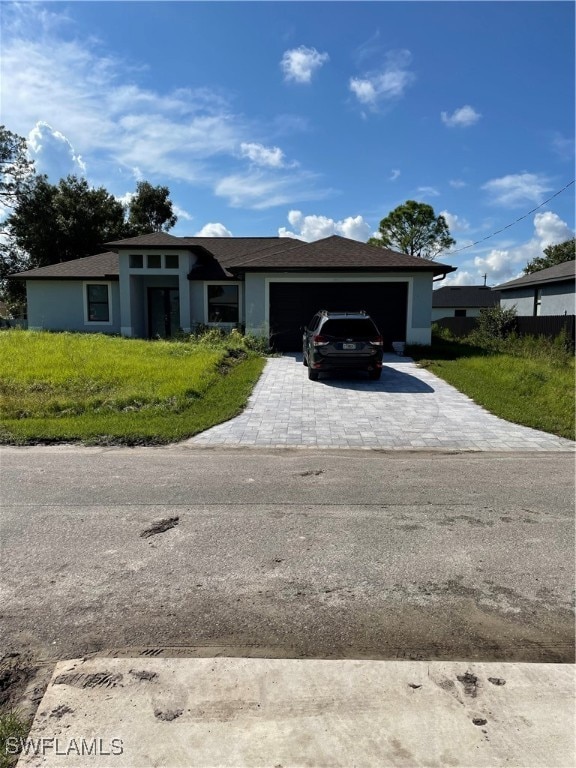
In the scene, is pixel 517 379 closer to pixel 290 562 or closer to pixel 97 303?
A: pixel 290 562

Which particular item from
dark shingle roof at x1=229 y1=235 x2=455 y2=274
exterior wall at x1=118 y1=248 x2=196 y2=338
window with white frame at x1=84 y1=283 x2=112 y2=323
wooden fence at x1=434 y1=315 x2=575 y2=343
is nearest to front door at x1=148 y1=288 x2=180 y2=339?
exterior wall at x1=118 y1=248 x2=196 y2=338

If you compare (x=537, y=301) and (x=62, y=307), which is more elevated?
(x=537, y=301)

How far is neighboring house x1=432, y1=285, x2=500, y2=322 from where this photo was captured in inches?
2066

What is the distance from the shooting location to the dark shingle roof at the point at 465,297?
52.6 metres

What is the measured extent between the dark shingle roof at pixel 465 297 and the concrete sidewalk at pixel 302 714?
51.8 m

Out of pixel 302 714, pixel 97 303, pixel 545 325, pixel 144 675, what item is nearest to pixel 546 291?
pixel 545 325

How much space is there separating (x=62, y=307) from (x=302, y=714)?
2447 cm

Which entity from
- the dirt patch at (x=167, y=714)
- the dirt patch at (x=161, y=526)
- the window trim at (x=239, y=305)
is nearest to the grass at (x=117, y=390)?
the dirt patch at (x=161, y=526)

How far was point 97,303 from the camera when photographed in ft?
77.7

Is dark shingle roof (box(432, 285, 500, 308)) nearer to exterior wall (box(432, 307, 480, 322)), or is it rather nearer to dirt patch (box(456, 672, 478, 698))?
exterior wall (box(432, 307, 480, 322))

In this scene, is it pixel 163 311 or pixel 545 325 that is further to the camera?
pixel 163 311

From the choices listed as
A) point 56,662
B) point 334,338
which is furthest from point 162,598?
point 334,338

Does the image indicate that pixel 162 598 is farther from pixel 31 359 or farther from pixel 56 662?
pixel 31 359

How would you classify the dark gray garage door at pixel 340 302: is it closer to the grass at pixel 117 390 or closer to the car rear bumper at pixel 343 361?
the grass at pixel 117 390
